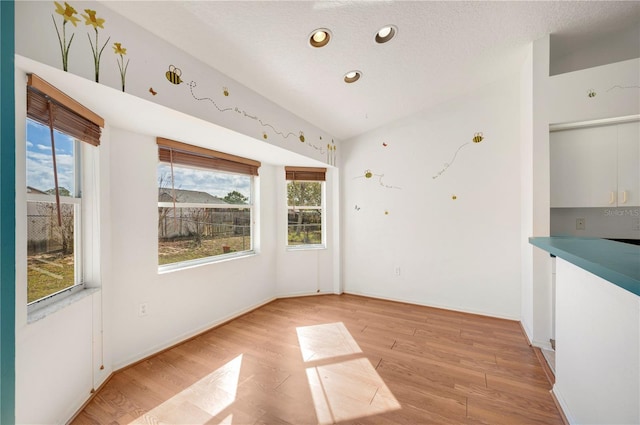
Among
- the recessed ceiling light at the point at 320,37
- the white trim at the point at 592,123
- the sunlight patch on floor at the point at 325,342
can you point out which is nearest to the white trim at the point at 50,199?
the recessed ceiling light at the point at 320,37

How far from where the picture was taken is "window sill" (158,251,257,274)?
99.6 inches

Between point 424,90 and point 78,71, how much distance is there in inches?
120

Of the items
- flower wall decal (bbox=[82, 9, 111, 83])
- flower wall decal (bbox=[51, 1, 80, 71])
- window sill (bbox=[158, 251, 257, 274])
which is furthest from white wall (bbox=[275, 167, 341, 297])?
flower wall decal (bbox=[51, 1, 80, 71])

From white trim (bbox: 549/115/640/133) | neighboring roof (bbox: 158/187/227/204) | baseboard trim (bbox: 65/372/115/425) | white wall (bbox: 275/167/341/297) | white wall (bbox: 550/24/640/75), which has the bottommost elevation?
baseboard trim (bbox: 65/372/115/425)

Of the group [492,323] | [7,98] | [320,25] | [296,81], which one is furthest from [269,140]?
[492,323]

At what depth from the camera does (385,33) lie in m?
1.97

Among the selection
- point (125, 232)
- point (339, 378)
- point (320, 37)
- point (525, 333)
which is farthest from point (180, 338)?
point (525, 333)

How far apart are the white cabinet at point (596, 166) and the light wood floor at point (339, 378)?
1.51 m

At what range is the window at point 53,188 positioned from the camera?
146cm

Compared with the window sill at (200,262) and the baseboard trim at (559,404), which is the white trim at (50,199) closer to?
the window sill at (200,262)

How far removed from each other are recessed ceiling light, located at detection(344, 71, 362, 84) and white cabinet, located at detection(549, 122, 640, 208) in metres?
1.99

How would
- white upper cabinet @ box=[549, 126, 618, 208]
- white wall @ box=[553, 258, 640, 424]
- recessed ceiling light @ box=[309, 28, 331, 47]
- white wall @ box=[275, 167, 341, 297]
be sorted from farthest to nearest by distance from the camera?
white wall @ box=[275, 167, 341, 297] < white upper cabinet @ box=[549, 126, 618, 208] < recessed ceiling light @ box=[309, 28, 331, 47] < white wall @ box=[553, 258, 640, 424]

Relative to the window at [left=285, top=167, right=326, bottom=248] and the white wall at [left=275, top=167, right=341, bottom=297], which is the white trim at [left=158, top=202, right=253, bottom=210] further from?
the window at [left=285, top=167, right=326, bottom=248]

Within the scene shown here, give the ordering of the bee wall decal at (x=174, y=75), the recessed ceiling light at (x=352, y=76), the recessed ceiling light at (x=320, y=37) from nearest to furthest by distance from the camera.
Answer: the bee wall decal at (x=174, y=75)
the recessed ceiling light at (x=320, y=37)
the recessed ceiling light at (x=352, y=76)
